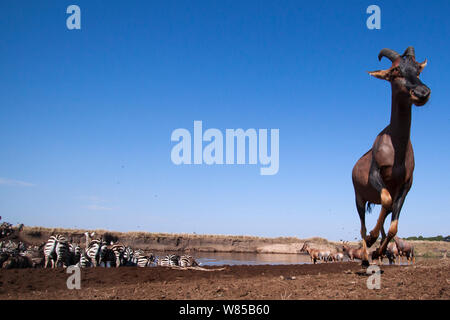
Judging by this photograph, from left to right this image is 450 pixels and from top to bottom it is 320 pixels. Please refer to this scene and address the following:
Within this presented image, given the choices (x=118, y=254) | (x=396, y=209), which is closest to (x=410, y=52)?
(x=396, y=209)

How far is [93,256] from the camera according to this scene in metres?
19.4

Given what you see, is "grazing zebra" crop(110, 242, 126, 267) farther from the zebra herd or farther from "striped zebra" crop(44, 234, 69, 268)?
"striped zebra" crop(44, 234, 69, 268)

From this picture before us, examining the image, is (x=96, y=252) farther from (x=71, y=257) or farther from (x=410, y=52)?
(x=410, y=52)

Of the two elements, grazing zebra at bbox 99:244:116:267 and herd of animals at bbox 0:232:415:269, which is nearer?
herd of animals at bbox 0:232:415:269

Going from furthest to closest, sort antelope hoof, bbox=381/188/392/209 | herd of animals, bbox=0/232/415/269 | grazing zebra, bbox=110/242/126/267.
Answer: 1. grazing zebra, bbox=110/242/126/267
2. herd of animals, bbox=0/232/415/269
3. antelope hoof, bbox=381/188/392/209

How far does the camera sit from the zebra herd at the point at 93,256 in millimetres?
17469

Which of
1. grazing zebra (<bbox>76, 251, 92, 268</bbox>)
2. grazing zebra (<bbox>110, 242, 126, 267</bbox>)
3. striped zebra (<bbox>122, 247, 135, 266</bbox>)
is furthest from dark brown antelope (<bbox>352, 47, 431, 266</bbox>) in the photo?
striped zebra (<bbox>122, 247, 135, 266</bbox>)

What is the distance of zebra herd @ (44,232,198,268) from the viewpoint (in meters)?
17.5

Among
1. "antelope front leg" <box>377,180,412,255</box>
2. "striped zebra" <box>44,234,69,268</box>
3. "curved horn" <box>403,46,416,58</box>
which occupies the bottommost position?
"striped zebra" <box>44,234,69,268</box>

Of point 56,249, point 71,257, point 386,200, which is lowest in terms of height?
point 71,257
